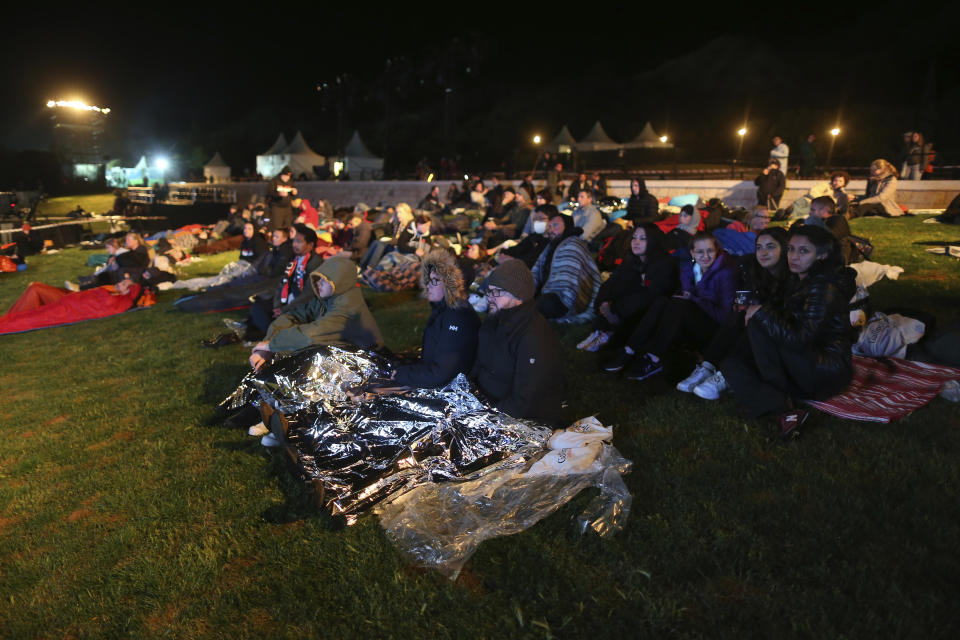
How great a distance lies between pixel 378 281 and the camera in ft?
32.8

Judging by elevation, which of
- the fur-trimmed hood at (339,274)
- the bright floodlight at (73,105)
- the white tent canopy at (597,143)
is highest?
the bright floodlight at (73,105)

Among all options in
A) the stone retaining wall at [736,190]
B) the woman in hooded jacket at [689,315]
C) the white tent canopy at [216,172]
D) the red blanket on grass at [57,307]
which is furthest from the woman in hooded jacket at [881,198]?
the white tent canopy at [216,172]

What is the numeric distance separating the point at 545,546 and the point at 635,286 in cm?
374

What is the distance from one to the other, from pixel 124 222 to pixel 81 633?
24.7 meters

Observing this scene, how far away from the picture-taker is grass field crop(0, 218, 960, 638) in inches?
99.4

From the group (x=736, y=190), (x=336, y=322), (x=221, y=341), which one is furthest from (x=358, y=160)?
(x=336, y=322)

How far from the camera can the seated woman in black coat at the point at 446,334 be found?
13.0 feet

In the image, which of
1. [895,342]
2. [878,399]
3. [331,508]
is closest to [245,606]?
[331,508]

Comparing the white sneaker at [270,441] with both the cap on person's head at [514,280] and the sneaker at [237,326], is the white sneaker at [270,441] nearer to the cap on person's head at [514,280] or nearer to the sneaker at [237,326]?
the cap on person's head at [514,280]

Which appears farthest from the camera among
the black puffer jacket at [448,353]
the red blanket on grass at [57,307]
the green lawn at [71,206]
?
the green lawn at [71,206]

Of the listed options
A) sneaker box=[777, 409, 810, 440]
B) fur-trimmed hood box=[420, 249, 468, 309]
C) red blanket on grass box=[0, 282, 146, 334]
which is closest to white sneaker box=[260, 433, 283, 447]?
fur-trimmed hood box=[420, 249, 468, 309]

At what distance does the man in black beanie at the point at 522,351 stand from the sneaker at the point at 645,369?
167 cm

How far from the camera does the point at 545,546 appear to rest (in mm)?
2941

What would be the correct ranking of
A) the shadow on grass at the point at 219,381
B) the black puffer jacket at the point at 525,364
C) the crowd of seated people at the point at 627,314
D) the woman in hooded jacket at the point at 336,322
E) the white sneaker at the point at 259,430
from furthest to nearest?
the shadow on grass at the point at 219,381, the woman in hooded jacket at the point at 336,322, the white sneaker at the point at 259,430, the crowd of seated people at the point at 627,314, the black puffer jacket at the point at 525,364
